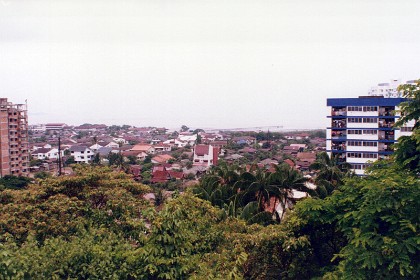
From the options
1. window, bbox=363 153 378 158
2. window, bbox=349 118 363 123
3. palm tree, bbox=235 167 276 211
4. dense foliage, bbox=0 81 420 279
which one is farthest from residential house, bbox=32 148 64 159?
dense foliage, bbox=0 81 420 279

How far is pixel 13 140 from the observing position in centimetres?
3522

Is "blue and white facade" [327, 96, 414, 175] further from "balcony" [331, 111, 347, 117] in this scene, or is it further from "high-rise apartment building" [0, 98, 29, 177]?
"high-rise apartment building" [0, 98, 29, 177]

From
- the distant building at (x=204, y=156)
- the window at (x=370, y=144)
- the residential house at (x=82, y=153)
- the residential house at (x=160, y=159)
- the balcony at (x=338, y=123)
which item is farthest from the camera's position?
the residential house at (x=82, y=153)

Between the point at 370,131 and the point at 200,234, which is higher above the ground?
the point at 370,131

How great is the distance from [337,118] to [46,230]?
22.2m

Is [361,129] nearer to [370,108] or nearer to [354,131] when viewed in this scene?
[354,131]

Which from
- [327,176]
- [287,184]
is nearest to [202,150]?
[327,176]

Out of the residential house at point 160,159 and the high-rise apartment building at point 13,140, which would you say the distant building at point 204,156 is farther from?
the high-rise apartment building at point 13,140

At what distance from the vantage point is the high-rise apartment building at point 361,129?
82.3ft

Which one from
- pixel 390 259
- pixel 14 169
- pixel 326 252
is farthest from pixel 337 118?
pixel 14 169

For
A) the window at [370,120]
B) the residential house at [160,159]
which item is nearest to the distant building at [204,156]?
the residential house at [160,159]

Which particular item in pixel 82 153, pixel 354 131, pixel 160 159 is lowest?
pixel 160 159

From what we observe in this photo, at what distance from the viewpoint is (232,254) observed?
6.82 m

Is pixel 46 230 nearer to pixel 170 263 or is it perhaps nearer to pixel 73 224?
pixel 73 224
